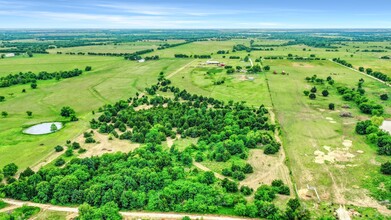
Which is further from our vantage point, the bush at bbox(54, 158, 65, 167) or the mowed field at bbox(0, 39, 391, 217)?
the bush at bbox(54, 158, 65, 167)

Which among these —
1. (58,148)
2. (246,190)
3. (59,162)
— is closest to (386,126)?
(246,190)

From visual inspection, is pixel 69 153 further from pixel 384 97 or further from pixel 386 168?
pixel 384 97

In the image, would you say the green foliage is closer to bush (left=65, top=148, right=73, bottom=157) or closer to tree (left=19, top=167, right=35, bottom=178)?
tree (left=19, top=167, right=35, bottom=178)

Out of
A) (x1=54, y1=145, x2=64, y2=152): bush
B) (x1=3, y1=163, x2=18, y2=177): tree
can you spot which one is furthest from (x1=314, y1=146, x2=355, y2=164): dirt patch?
(x1=3, y1=163, x2=18, y2=177): tree

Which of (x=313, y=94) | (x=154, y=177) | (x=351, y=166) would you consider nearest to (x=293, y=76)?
(x=313, y=94)

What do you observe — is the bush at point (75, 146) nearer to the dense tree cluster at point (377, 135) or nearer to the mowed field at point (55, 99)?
the mowed field at point (55, 99)

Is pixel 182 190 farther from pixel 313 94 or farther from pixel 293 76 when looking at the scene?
pixel 293 76
